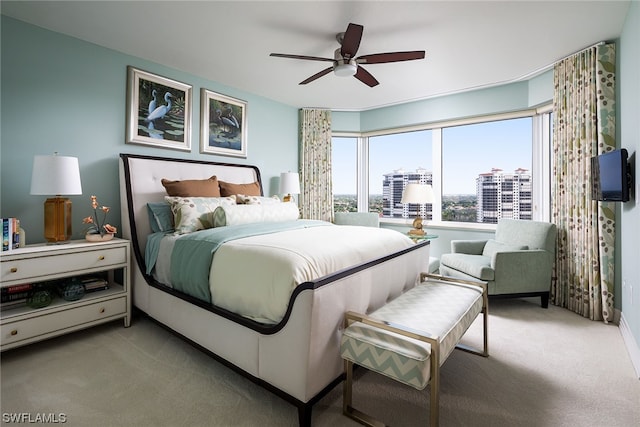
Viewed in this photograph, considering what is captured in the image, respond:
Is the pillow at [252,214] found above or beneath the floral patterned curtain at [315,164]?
beneath

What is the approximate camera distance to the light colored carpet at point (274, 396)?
5.23 feet

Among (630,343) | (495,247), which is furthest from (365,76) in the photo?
(630,343)

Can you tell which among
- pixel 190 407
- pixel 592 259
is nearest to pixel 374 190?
pixel 592 259

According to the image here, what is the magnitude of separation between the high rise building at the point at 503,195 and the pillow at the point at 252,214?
291 centimetres

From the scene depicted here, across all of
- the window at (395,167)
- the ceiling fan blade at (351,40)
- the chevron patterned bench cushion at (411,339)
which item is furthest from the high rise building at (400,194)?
the chevron patterned bench cushion at (411,339)

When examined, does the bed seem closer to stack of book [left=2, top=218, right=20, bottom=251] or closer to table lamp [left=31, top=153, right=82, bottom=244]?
table lamp [left=31, top=153, right=82, bottom=244]

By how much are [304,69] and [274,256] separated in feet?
8.57

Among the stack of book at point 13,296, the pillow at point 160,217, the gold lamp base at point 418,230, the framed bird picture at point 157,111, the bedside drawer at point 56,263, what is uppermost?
the framed bird picture at point 157,111

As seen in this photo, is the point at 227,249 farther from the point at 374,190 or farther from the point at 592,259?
the point at 374,190

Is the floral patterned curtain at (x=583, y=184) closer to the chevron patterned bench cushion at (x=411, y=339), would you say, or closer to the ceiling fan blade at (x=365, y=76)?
the chevron patterned bench cushion at (x=411, y=339)

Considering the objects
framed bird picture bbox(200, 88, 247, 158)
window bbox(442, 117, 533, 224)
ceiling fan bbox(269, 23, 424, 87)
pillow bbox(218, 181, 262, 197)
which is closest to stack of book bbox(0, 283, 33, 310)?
pillow bbox(218, 181, 262, 197)

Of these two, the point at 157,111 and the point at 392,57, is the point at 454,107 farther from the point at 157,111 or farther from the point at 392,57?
the point at 157,111

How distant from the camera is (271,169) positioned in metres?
4.65

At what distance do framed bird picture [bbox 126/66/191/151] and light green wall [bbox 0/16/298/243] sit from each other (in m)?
0.08
